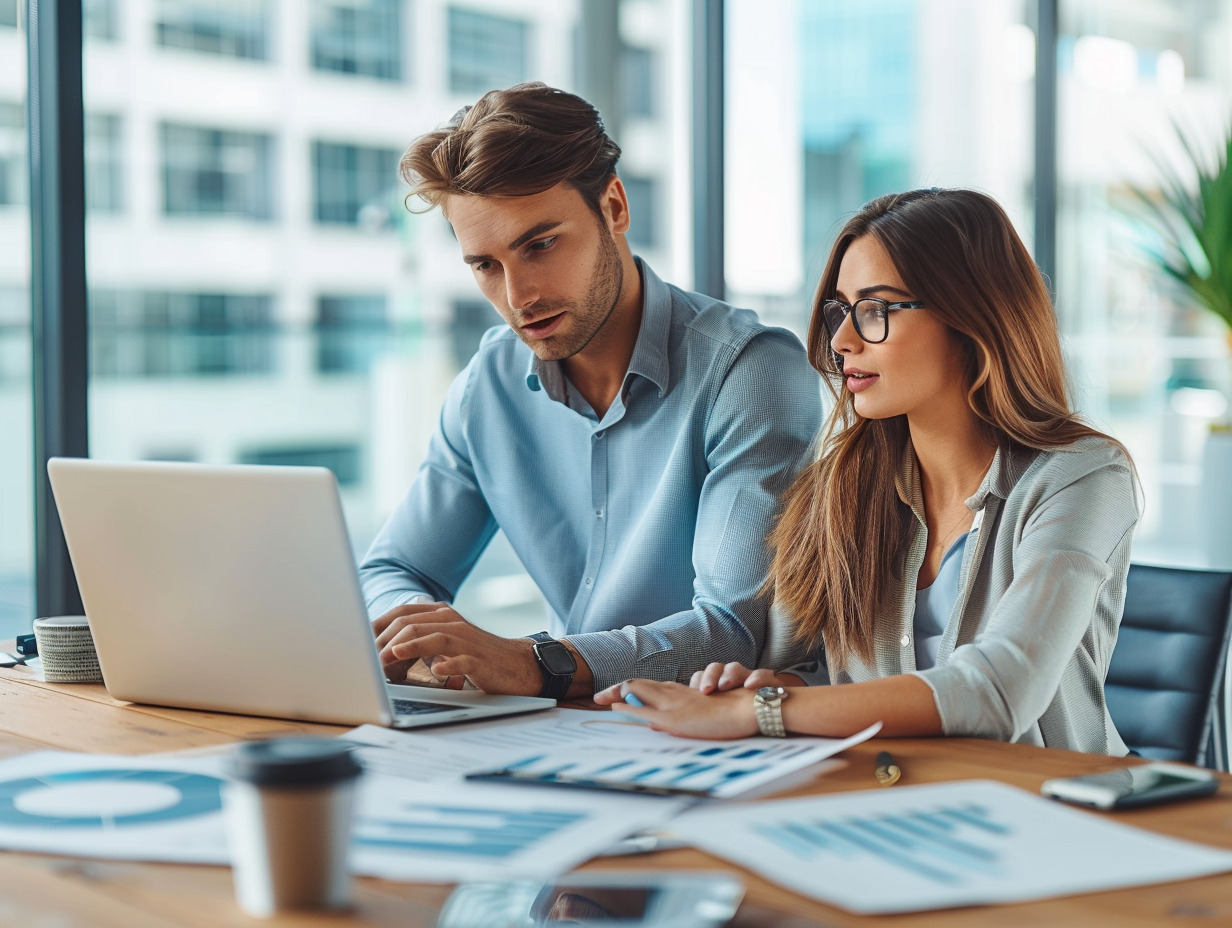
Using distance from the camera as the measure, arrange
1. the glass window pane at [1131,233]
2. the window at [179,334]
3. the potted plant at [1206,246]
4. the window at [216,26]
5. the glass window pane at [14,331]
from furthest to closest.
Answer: the glass window pane at [1131,233] < the potted plant at [1206,246] < the window at [216,26] < the window at [179,334] < the glass window pane at [14,331]

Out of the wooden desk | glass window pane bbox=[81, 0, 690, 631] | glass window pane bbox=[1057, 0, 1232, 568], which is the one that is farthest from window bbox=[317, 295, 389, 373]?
glass window pane bbox=[1057, 0, 1232, 568]

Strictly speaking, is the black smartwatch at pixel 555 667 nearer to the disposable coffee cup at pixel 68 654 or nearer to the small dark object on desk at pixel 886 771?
the small dark object on desk at pixel 886 771

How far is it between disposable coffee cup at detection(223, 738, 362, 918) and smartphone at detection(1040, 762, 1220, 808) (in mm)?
585

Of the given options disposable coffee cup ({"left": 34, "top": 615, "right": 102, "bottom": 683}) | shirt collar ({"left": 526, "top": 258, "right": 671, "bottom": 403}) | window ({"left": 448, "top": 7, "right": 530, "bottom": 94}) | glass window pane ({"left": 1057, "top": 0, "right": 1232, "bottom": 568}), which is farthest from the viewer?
glass window pane ({"left": 1057, "top": 0, "right": 1232, "bottom": 568})

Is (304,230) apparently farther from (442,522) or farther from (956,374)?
(956,374)

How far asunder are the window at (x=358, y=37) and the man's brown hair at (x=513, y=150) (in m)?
1.04

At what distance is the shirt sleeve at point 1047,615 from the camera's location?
1.31 meters

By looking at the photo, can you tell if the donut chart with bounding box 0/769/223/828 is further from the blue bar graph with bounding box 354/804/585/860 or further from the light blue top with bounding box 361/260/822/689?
the light blue top with bounding box 361/260/822/689

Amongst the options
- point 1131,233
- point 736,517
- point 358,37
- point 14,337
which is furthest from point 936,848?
point 1131,233

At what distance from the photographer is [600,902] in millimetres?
818

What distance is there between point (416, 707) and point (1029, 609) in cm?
68

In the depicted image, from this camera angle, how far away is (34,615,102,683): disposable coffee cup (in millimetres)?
1626

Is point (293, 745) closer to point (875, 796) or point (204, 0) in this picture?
point (875, 796)

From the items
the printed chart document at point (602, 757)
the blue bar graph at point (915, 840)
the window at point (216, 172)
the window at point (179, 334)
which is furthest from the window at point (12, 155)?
the blue bar graph at point (915, 840)
